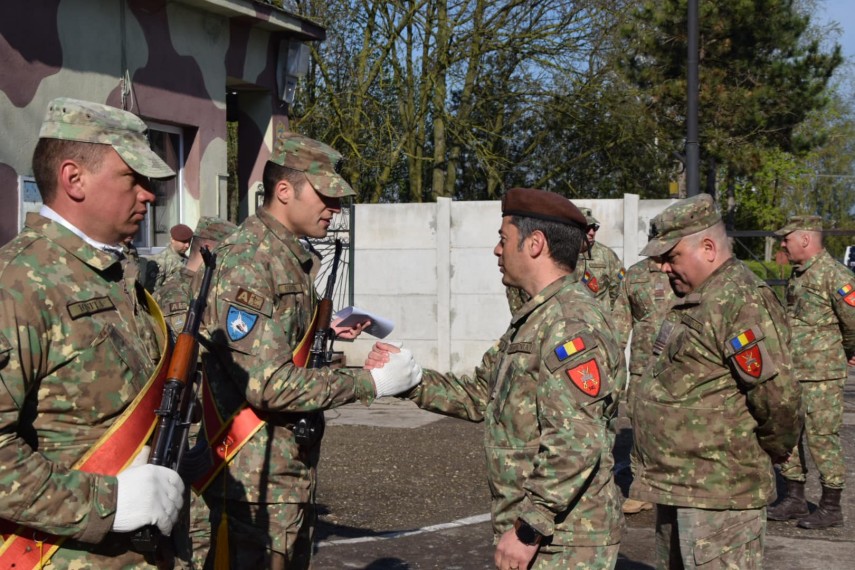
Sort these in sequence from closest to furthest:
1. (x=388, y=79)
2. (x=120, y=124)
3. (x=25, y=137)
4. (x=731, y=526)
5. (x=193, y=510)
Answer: (x=120, y=124)
(x=731, y=526)
(x=193, y=510)
(x=25, y=137)
(x=388, y=79)

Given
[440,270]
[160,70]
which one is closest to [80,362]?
[160,70]

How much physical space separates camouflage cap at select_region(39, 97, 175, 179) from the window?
6741 millimetres

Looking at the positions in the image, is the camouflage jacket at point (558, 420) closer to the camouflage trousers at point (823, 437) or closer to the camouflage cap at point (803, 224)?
the camouflage trousers at point (823, 437)

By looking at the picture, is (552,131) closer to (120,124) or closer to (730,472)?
(730,472)

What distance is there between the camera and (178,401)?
114 inches

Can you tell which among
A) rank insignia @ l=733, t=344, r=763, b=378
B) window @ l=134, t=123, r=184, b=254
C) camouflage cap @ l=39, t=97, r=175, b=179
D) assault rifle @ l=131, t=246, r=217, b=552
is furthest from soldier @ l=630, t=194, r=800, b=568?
window @ l=134, t=123, r=184, b=254

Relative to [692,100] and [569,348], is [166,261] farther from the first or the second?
[692,100]

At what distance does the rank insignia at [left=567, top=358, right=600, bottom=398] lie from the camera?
337 centimetres

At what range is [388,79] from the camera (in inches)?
882

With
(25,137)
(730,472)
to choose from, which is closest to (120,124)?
(730,472)

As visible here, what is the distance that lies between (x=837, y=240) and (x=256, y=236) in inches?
1613

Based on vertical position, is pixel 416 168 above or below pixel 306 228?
above

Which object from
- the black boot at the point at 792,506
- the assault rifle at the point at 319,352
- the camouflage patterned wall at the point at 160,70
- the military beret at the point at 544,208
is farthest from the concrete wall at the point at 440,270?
the military beret at the point at 544,208

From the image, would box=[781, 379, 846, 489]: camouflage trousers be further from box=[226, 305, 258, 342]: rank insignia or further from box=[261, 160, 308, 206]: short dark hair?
box=[226, 305, 258, 342]: rank insignia
